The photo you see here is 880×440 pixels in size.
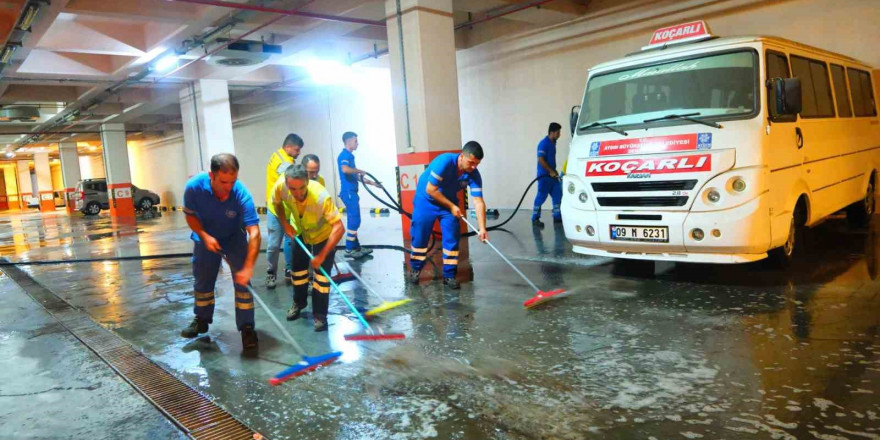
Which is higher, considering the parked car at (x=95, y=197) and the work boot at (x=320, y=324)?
the parked car at (x=95, y=197)

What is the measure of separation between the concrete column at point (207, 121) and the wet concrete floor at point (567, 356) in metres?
9.04

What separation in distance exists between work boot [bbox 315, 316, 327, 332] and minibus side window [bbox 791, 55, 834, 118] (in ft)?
15.1

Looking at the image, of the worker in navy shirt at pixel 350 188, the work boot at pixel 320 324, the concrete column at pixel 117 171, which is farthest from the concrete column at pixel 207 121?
the work boot at pixel 320 324

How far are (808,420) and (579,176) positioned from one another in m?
3.15

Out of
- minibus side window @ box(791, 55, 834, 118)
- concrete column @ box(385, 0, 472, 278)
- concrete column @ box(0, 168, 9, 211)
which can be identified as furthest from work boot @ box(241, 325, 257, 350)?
concrete column @ box(0, 168, 9, 211)

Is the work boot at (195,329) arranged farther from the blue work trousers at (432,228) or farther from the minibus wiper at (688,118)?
the minibus wiper at (688,118)

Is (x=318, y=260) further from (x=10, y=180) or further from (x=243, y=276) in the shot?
(x=10, y=180)

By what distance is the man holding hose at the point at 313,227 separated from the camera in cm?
426

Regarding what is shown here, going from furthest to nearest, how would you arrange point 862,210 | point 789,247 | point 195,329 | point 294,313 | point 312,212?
point 862,210 < point 789,247 < point 294,313 < point 195,329 < point 312,212

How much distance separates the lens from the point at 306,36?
11.7 metres

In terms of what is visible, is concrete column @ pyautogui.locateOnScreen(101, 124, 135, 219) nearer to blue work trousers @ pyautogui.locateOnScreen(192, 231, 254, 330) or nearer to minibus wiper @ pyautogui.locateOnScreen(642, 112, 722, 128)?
blue work trousers @ pyautogui.locateOnScreen(192, 231, 254, 330)

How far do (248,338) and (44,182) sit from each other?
3878cm

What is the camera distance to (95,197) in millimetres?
26281

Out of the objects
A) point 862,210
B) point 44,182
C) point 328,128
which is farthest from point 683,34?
point 44,182
